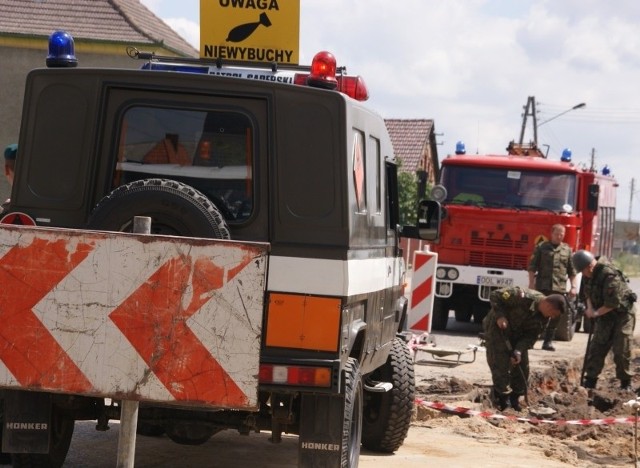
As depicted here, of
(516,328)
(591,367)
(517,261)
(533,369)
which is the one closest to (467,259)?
(517,261)

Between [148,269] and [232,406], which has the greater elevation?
[148,269]

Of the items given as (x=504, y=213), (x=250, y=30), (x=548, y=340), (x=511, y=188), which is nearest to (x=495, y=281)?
(x=504, y=213)

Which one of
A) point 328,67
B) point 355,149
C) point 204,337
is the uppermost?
point 328,67

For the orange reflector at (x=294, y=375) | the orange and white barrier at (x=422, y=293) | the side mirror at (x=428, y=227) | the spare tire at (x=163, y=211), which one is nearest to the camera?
the orange reflector at (x=294, y=375)

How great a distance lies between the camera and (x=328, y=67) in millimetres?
7102

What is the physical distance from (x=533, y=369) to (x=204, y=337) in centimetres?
1095

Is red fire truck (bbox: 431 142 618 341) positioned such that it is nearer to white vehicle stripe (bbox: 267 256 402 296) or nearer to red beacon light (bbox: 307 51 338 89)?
red beacon light (bbox: 307 51 338 89)

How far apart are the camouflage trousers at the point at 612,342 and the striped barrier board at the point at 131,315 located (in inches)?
361

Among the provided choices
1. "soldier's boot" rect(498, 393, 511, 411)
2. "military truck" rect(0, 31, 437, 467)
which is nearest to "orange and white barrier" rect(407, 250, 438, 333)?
"soldier's boot" rect(498, 393, 511, 411)

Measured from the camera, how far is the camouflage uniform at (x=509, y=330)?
1271cm

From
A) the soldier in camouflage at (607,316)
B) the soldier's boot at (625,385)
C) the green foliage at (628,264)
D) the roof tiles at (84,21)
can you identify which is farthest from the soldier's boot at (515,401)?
the green foliage at (628,264)

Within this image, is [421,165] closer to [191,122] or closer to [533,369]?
[533,369]

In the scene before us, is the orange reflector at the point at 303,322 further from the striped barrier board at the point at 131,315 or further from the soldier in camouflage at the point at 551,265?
the soldier in camouflage at the point at 551,265

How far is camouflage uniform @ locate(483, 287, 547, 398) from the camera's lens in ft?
41.7
